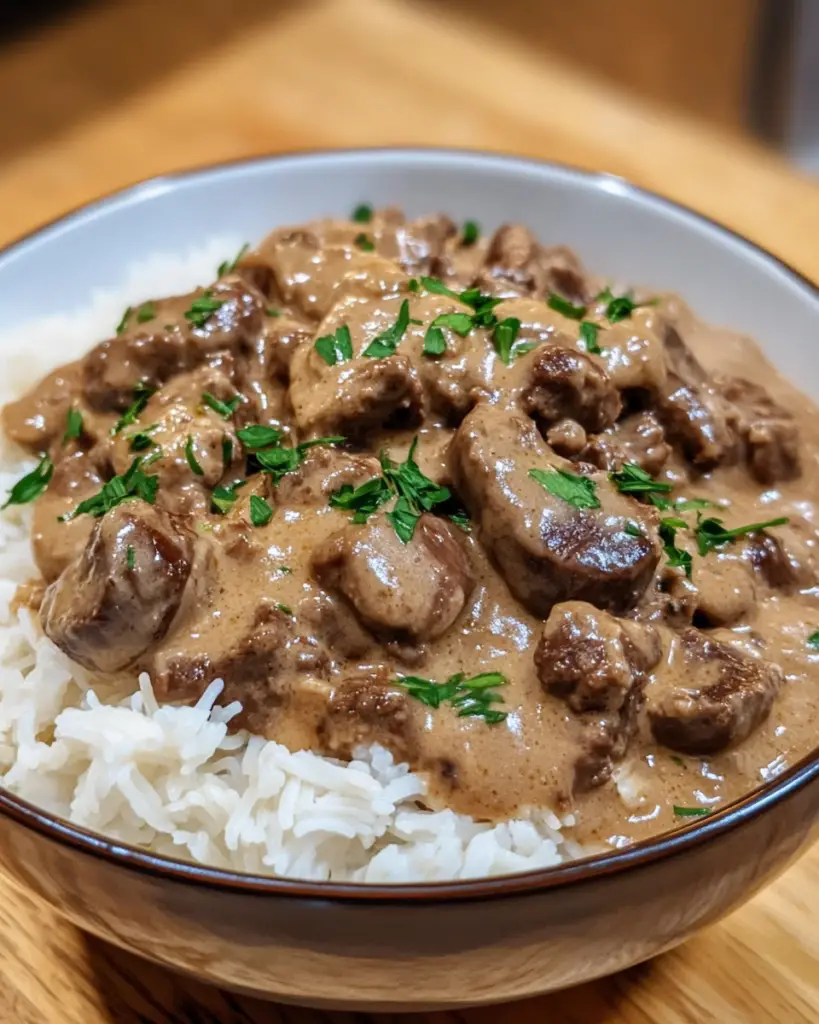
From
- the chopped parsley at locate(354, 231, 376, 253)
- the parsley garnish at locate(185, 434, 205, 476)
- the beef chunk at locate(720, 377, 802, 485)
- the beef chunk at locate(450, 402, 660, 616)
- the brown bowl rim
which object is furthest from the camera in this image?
the chopped parsley at locate(354, 231, 376, 253)

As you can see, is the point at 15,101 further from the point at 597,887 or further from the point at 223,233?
the point at 597,887

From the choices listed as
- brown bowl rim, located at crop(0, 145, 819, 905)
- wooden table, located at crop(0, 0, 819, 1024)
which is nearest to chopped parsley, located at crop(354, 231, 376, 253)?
wooden table, located at crop(0, 0, 819, 1024)

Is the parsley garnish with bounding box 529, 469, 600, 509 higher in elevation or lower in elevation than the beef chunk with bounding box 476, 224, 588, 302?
lower

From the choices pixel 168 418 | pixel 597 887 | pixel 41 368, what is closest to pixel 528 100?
pixel 41 368

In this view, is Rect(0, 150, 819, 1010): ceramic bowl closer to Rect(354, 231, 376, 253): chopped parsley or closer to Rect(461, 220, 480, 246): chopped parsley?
Rect(354, 231, 376, 253): chopped parsley

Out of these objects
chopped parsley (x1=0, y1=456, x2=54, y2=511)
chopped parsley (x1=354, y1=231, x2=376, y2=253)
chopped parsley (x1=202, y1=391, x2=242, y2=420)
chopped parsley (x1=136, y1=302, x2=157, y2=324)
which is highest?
chopped parsley (x1=354, y1=231, x2=376, y2=253)

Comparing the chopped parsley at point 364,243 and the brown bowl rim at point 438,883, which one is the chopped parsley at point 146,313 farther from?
the brown bowl rim at point 438,883
